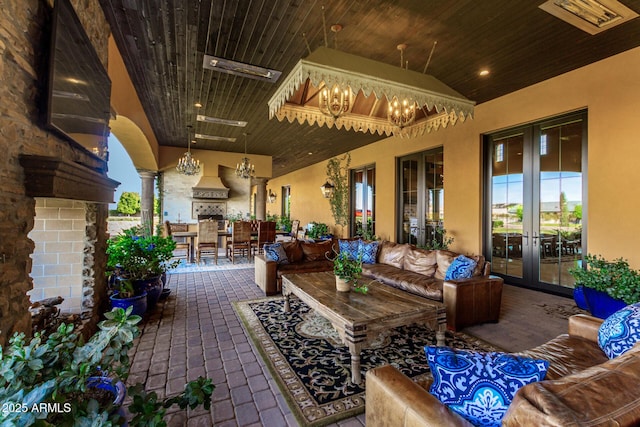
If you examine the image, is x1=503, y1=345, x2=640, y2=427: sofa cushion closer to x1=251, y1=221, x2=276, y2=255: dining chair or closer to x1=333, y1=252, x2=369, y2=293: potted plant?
x1=333, y1=252, x2=369, y2=293: potted plant

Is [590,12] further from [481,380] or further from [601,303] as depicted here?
[481,380]

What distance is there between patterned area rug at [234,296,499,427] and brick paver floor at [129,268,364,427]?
0.10 meters

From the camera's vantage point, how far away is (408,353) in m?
2.66

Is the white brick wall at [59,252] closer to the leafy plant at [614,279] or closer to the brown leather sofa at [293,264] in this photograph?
the brown leather sofa at [293,264]

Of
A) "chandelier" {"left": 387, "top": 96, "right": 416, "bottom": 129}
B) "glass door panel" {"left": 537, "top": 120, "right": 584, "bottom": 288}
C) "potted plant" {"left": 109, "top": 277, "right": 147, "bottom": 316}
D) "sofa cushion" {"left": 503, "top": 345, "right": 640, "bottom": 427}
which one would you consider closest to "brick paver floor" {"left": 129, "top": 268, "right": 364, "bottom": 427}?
"potted plant" {"left": 109, "top": 277, "right": 147, "bottom": 316}

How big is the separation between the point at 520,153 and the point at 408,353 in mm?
4207

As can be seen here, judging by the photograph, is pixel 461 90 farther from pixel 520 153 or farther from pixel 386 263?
pixel 386 263

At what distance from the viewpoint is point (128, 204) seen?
35.5 ft

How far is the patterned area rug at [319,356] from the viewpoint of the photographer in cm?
196

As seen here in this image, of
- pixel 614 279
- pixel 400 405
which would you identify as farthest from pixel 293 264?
pixel 614 279

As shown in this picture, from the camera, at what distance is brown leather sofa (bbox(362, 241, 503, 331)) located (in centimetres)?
312

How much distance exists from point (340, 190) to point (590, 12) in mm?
7165

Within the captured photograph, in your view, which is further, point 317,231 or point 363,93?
point 317,231

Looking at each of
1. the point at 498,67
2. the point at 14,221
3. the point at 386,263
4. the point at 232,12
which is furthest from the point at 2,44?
the point at 498,67
